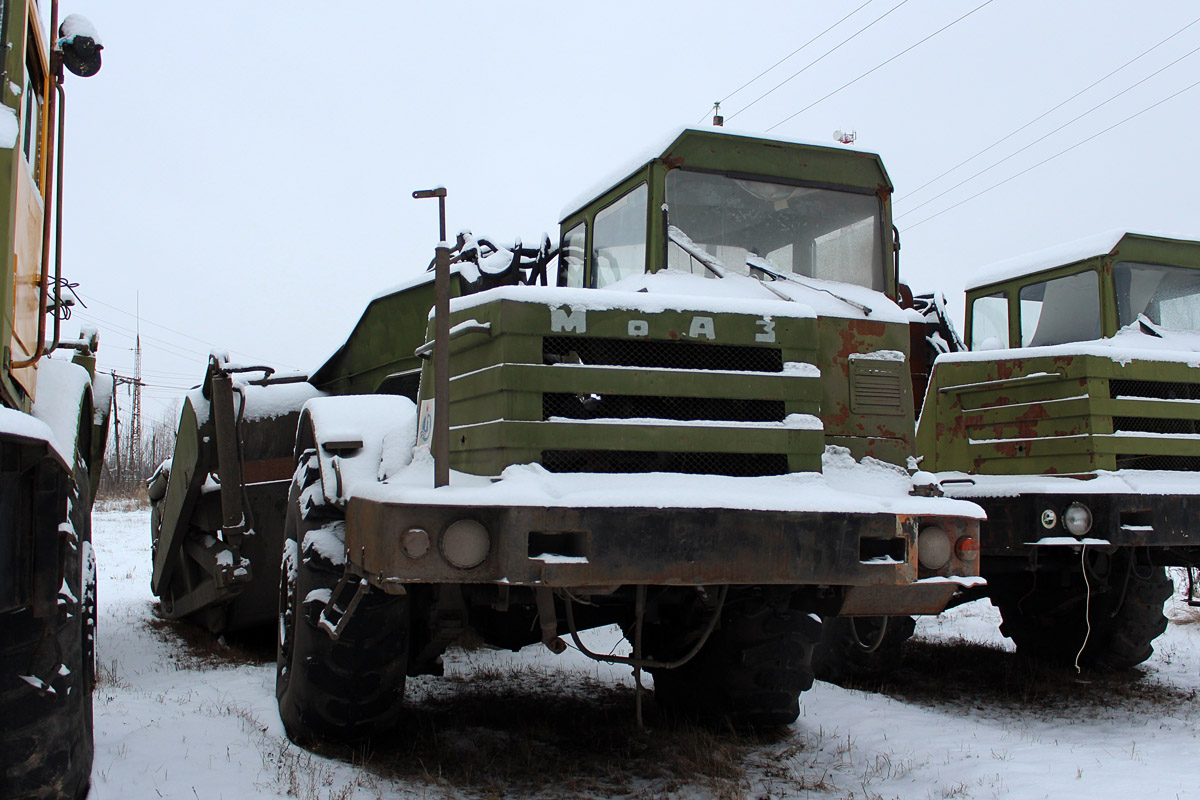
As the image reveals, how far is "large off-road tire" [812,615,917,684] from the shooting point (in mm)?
6371

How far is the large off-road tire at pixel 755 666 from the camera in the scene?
4699 mm

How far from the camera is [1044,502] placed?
19.2ft

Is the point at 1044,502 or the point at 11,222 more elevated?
the point at 11,222

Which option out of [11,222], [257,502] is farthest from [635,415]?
[257,502]

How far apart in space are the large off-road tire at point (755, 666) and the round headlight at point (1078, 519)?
1869 millimetres

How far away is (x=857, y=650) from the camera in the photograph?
6.34 meters

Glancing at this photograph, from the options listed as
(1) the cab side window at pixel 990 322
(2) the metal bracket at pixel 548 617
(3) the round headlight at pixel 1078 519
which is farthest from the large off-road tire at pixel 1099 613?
(2) the metal bracket at pixel 548 617

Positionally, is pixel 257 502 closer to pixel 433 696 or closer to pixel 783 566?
pixel 433 696

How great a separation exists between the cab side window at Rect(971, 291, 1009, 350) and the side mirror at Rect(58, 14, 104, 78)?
6.19 metres

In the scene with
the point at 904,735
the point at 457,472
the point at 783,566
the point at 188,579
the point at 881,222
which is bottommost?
the point at 904,735

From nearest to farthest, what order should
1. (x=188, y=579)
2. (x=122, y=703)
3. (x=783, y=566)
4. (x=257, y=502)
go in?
1. (x=783, y=566)
2. (x=122, y=703)
3. (x=257, y=502)
4. (x=188, y=579)

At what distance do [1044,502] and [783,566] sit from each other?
10.1 ft

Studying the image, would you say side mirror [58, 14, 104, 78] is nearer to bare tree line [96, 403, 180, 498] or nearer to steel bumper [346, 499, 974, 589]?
steel bumper [346, 499, 974, 589]

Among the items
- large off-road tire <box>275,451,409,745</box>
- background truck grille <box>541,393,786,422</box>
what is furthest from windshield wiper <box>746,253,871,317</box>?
large off-road tire <box>275,451,409,745</box>
